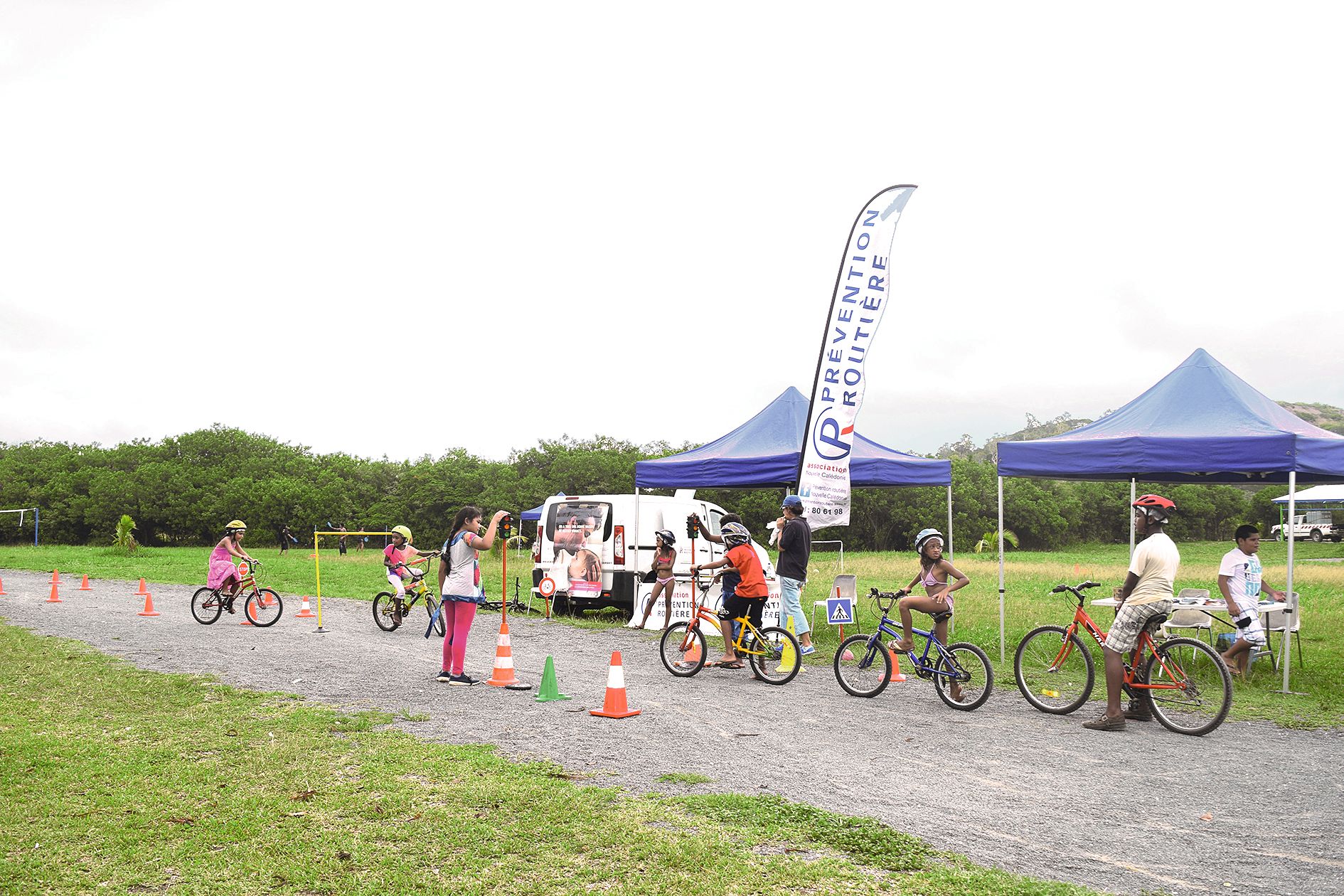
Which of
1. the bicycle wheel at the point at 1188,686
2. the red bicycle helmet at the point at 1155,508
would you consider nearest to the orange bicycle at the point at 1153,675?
the bicycle wheel at the point at 1188,686

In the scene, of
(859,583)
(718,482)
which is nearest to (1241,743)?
(718,482)

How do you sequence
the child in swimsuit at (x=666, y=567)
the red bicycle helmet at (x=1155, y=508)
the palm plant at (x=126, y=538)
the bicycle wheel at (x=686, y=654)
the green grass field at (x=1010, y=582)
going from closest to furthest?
1. the red bicycle helmet at (x=1155, y=508)
2. the green grass field at (x=1010, y=582)
3. the bicycle wheel at (x=686, y=654)
4. the child in swimsuit at (x=666, y=567)
5. the palm plant at (x=126, y=538)

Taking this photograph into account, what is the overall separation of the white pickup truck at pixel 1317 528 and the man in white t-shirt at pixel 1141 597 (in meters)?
50.9

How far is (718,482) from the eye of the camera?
14312mm

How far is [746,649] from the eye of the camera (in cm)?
991

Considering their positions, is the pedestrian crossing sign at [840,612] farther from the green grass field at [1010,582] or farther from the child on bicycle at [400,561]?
the child on bicycle at [400,561]

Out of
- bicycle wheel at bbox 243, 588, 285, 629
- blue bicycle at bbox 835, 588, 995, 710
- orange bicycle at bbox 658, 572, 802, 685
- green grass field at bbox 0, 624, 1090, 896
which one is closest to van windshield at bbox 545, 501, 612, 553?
bicycle wheel at bbox 243, 588, 285, 629

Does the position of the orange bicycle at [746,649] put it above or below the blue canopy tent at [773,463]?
below

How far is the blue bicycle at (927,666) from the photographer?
325 inches

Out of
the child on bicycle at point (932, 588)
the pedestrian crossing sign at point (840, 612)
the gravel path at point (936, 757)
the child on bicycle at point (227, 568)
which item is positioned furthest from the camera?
the child on bicycle at point (227, 568)

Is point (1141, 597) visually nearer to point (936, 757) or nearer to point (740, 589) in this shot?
point (936, 757)

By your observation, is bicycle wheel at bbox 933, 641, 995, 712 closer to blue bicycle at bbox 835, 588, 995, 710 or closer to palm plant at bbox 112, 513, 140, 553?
blue bicycle at bbox 835, 588, 995, 710

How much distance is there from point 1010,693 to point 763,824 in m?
5.21

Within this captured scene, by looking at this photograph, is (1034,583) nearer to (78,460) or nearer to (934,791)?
(934,791)
